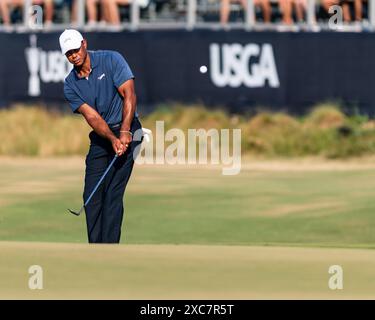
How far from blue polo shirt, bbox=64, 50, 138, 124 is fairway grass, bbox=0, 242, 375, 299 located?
1.54 m

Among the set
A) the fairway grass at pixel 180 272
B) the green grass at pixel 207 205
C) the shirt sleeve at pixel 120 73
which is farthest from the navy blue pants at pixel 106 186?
the green grass at pixel 207 205

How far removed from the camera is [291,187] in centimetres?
1792

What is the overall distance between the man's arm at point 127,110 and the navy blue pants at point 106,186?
0.85 feet

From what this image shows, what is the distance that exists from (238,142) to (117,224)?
1030 centimetres

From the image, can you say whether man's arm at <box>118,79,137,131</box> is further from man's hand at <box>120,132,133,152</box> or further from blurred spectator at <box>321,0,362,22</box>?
blurred spectator at <box>321,0,362,22</box>

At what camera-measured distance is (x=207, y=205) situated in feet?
53.4

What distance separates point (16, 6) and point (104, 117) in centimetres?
1199

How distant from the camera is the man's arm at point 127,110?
33.7 ft

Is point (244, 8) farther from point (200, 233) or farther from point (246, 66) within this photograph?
point (200, 233)

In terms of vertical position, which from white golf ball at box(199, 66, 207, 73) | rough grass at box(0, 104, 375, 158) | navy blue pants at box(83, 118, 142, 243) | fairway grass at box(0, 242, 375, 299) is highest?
white golf ball at box(199, 66, 207, 73)

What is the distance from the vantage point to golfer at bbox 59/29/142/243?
1031 centimetres

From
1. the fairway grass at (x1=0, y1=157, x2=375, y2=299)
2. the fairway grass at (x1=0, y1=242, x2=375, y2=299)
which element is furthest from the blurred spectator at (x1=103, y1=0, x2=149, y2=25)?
the fairway grass at (x1=0, y1=242, x2=375, y2=299)

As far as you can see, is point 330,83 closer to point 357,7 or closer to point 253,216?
point 357,7

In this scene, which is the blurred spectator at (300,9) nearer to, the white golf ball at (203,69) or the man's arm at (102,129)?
the white golf ball at (203,69)
